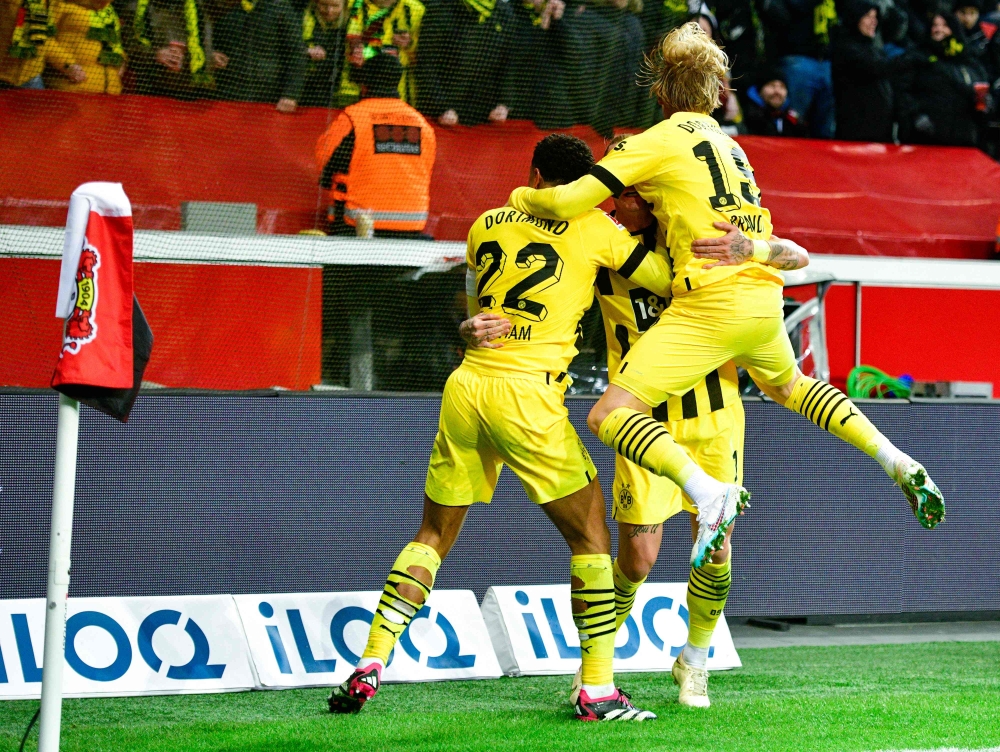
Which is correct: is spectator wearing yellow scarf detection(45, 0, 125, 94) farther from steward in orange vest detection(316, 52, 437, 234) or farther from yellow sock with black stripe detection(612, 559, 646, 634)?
yellow sock with black stripe detection(612, 559, 646, 634)

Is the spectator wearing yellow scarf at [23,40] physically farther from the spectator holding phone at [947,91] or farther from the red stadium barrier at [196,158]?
the spectator holding phone at [947,91]

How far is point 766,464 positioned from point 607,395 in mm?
2722

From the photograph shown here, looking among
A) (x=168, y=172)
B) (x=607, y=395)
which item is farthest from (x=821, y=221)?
(x=607, y=395)

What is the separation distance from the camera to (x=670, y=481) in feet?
16.4

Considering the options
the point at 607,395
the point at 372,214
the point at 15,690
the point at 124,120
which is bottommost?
the point at 15,690

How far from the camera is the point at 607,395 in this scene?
465 cm

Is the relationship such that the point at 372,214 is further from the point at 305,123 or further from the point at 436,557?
the point at 436,557

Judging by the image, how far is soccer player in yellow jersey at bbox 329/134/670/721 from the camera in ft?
15.4

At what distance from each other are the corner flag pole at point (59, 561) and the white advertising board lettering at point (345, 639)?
2095 mm

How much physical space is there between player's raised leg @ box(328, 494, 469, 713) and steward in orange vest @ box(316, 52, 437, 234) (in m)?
2.95

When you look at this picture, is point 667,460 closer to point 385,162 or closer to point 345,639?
point 345,639

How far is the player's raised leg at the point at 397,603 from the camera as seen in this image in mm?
4699

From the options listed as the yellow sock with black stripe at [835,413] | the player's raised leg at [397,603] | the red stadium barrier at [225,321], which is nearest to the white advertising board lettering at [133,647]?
the player's raised leg at [397,603]

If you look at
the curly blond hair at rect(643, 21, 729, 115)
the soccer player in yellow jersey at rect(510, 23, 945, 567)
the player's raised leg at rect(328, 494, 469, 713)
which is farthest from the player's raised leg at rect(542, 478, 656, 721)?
the curly blond hair at rect(643, 21, 729, 115)
